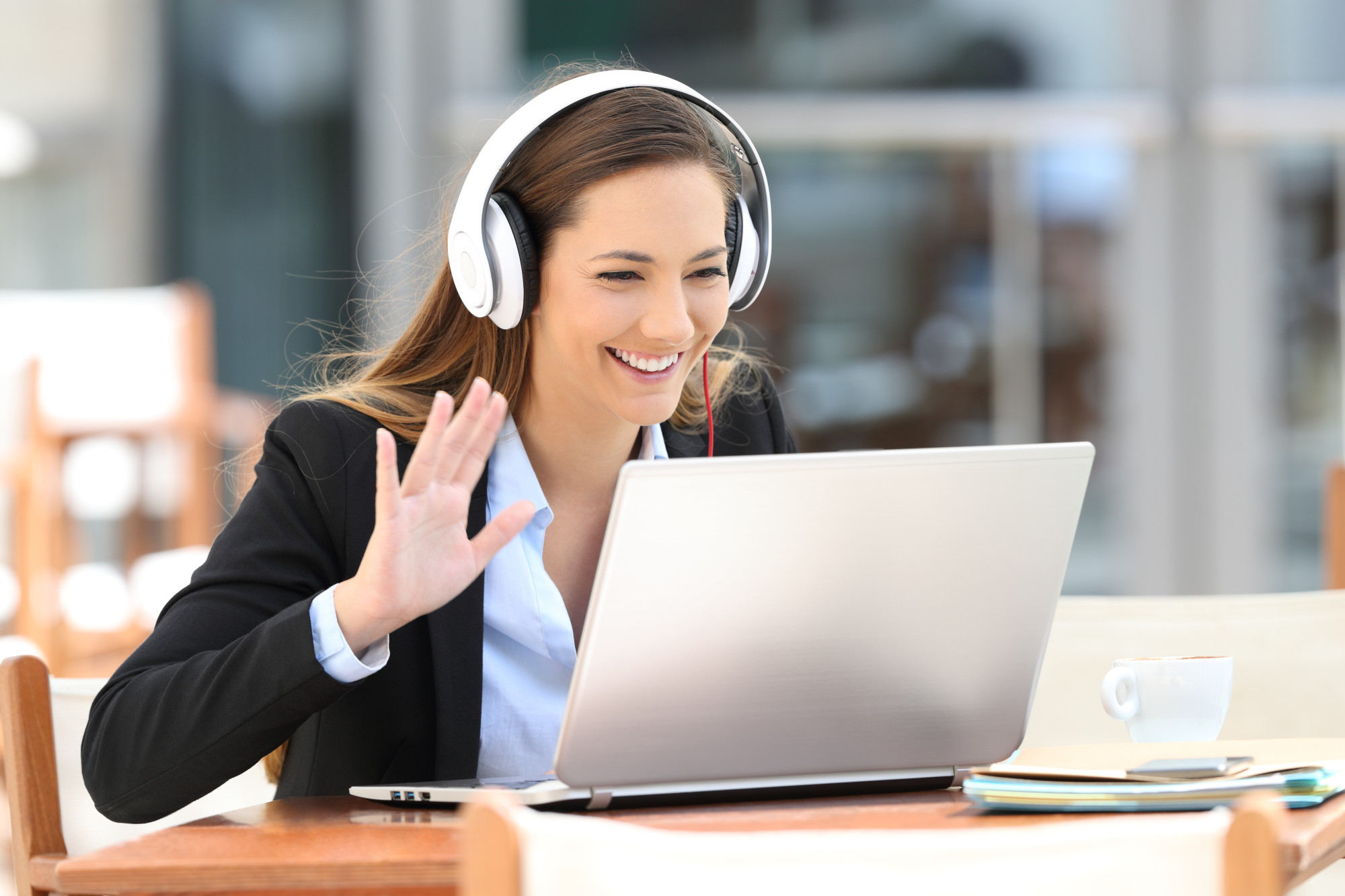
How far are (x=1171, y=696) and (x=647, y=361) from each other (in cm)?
52

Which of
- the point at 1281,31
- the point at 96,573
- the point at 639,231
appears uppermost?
the point at 1281,31

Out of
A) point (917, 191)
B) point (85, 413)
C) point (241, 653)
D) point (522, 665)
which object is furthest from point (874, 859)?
point (917, 191)

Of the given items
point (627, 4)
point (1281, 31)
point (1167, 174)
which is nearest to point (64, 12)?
point (627, 4)

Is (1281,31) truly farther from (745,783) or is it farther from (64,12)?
(745,783)

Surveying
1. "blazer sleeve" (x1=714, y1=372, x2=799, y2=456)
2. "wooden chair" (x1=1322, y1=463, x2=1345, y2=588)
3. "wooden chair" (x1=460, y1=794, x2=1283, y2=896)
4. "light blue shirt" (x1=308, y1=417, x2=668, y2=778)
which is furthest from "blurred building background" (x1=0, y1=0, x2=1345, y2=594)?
"wooden chair" (x1=460, y1=794, x2=1283, y2=896)

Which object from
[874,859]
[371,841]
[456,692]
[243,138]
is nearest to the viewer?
[874,859]

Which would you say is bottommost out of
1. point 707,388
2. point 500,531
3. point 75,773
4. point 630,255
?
point 75,773

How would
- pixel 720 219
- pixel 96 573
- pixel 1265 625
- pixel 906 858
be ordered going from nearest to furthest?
pixel 906 858
pixel 720 219
pixel 1265 625
pixel 96 573

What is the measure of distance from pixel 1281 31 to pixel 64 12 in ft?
13.6

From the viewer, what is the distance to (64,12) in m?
4.96

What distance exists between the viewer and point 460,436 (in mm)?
922

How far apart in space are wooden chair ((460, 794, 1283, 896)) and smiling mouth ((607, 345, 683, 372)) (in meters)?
0.72

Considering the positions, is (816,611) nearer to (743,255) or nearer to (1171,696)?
(1171,696)

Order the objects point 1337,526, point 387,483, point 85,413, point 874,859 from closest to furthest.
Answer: point 874,859 → point 387,483 → point 1337,526 → point 85,413
